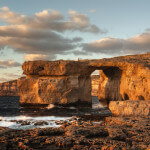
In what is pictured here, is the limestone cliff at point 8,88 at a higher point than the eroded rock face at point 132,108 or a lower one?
lower

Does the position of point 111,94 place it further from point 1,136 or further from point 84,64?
point 1,136

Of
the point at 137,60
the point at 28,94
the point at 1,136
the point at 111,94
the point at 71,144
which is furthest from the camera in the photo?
the point at 111,94

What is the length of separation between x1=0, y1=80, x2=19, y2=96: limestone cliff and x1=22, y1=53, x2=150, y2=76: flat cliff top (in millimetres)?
62172

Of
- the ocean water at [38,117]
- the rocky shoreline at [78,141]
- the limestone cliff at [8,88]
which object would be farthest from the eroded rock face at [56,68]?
the limestone cliff at [8,88]

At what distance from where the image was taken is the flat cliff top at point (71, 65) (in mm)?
20938

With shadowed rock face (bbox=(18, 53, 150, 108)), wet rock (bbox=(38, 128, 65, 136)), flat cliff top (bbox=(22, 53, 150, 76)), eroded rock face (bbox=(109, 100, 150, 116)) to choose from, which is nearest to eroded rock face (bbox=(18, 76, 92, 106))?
shadowed rock face (bbox=(18, 53, 150, 108))

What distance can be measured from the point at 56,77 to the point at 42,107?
393 centimetres

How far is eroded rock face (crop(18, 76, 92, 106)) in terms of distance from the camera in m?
20.9

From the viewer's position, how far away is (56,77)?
854 inches

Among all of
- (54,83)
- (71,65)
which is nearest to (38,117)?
(54,83)

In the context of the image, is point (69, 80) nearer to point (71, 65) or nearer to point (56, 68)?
point (71, 65)

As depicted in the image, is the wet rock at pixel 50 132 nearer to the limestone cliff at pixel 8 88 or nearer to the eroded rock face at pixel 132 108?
the eroded rock face at pixel 132 108

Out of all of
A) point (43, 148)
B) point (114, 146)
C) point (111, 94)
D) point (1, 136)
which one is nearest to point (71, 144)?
point (43, 148)

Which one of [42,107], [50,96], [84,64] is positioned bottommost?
[42,107]
